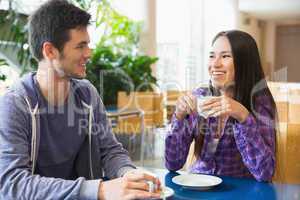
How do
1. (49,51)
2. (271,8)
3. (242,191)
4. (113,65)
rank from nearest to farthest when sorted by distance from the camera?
(242,191), (49,51), (113,65), (271,8)

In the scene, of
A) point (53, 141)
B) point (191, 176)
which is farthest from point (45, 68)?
point (191, 176)

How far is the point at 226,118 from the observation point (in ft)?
4.93

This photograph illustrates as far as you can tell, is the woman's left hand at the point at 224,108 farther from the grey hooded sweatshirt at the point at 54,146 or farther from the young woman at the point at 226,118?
the grey hooded sweatshirt at the point at 54,146

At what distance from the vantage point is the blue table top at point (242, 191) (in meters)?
1.08

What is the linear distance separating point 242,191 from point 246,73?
531 millimetres

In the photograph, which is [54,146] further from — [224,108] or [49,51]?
[224,108]

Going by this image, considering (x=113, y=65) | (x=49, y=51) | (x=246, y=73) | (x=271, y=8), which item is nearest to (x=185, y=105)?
(x=246, y=73)

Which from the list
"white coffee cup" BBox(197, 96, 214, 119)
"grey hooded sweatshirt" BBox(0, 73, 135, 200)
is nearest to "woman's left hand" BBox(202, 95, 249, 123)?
"white coffee cup" BBox(197, 96, 214, 119)

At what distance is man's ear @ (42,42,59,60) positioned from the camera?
48.2 inches

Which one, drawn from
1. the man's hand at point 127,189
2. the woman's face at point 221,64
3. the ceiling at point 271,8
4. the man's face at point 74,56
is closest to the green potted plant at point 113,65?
the woman's face at point 221,64

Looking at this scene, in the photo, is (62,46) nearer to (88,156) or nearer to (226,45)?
(88,156)

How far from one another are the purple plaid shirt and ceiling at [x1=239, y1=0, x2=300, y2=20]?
8.82m

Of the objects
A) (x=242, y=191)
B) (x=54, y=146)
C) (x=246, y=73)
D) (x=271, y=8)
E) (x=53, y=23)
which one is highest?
(x=271, y=8)

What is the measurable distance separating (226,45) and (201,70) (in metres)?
7.07
